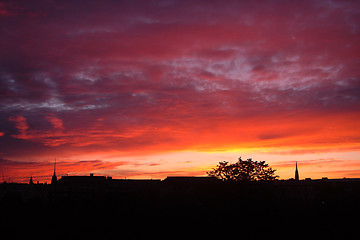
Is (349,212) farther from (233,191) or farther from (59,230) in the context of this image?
(59,230)

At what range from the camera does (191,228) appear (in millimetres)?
40375

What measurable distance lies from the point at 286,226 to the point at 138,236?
665 inches

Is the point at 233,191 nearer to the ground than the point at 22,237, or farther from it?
farther from it

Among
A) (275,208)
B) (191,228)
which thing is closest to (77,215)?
(191,228)

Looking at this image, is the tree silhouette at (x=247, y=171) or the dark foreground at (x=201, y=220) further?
the tree silhouette at (x=247, y=171)

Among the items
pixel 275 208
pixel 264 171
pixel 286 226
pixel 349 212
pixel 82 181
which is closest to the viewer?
pixel 286 226

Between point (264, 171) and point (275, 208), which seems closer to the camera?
point (275, 208)

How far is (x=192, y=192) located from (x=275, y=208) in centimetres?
1603

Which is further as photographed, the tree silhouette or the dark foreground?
the tree silhouette

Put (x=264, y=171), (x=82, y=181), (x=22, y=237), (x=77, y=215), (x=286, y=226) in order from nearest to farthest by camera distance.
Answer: (x=22, y=237), (x=286, y=226), (x=77, y=215), (x=264, y=171), (x=82, y=181)

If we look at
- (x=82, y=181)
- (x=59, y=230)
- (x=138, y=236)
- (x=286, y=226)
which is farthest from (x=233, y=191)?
(x=82, y=181)

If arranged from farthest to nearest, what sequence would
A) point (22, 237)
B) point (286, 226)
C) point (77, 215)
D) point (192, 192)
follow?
point (192, 192) < point (77, 215) < point (286, 226) < point (22, 237)

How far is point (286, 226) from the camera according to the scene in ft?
138

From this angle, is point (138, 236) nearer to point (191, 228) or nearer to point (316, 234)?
point (191, 228)
